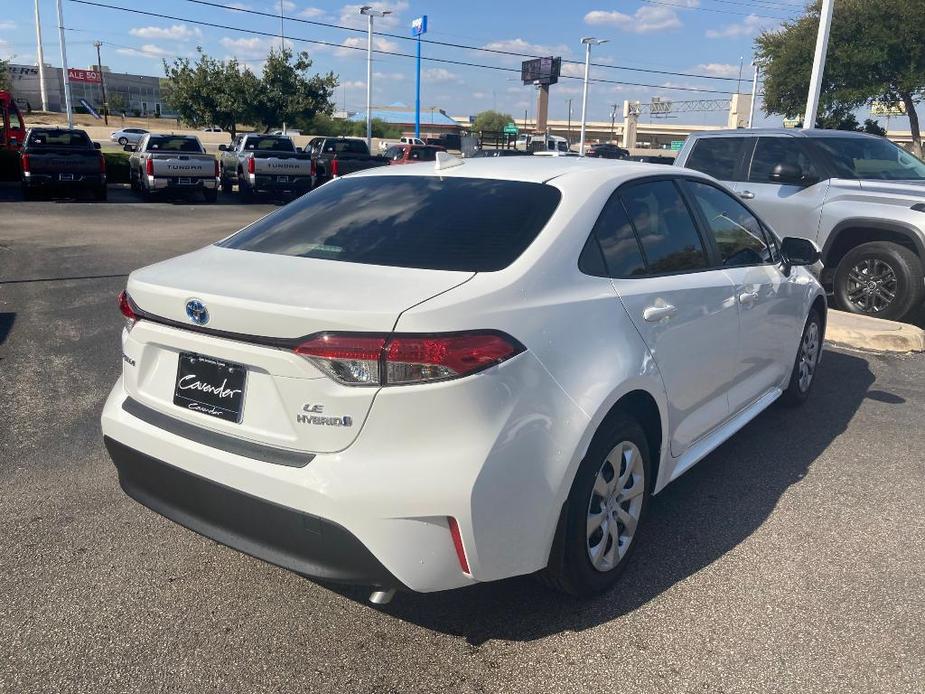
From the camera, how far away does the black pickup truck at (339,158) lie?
23.5 meters

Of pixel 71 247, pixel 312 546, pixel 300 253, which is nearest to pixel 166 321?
pixel 300 253

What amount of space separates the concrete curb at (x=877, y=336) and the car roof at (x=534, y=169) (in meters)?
4.06

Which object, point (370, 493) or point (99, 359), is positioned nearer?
point (370, 493)

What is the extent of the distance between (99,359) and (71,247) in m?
6.54

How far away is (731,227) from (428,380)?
256 centimetres

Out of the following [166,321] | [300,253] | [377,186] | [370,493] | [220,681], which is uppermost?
[377,186]

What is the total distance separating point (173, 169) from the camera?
19.7m

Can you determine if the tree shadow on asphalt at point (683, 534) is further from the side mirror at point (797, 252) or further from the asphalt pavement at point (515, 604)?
the side mirror at point (797, 252)

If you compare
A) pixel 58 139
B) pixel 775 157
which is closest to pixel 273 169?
pixel 58 139

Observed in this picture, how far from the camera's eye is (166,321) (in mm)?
2756

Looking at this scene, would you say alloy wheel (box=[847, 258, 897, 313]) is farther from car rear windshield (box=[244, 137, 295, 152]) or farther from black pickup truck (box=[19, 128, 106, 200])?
car rear windshield (box=[244, 137, 295, 152])

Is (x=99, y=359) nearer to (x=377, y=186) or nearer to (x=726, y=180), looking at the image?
(x=377, y=186)

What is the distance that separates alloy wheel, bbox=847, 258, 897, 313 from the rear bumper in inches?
272

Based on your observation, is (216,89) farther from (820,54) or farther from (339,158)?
(820,54)
